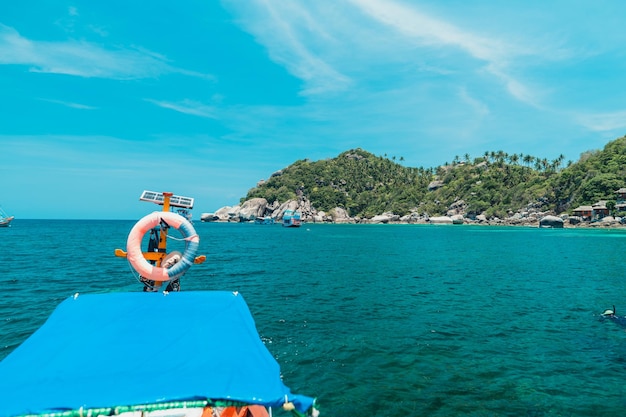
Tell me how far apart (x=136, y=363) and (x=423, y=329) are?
15133 mm

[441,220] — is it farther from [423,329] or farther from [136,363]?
[136,363]

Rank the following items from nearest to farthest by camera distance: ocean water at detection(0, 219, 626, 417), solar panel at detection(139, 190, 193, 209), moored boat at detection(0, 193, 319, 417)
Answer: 1. moored boat at detection(0, 193, 319, 417)
2. ocean water at detection(0, 219, 626, 417)
3. solar panel at detection(139, 190, 193, 209)

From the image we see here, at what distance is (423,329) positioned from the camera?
1720cm

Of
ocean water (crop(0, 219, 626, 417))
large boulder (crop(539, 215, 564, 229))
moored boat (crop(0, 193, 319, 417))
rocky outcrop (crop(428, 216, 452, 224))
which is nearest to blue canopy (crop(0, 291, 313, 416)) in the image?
moored boat (crop(0, 193, 319, 417))

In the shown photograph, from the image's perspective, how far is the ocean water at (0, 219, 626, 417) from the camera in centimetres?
1067

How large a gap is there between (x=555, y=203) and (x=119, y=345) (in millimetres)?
184817

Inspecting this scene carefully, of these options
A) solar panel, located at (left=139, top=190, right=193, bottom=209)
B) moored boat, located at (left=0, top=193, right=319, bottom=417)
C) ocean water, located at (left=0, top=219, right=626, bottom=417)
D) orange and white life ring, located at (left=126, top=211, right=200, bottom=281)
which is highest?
solar panel, located at (left=139, top=190, right=193, bottom=209)

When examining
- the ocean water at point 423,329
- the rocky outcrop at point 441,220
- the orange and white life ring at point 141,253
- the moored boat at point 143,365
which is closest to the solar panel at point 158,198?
the orange and white life ring at point 141,253

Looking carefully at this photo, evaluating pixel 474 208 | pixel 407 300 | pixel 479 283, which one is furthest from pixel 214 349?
pixel 474 208

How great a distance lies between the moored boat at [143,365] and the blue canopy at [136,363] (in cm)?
1

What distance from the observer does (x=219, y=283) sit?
1140 inches

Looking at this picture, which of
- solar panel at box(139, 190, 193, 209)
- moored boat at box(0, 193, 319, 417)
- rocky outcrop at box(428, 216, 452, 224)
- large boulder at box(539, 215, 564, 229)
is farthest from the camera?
rocky outcrop at box(428, 216, 452, 224)

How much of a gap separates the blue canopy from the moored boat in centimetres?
1

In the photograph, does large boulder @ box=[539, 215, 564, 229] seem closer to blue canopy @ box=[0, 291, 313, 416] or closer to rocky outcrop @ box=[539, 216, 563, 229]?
rocky outcrop @ box=[539, 216, 563, 229]
